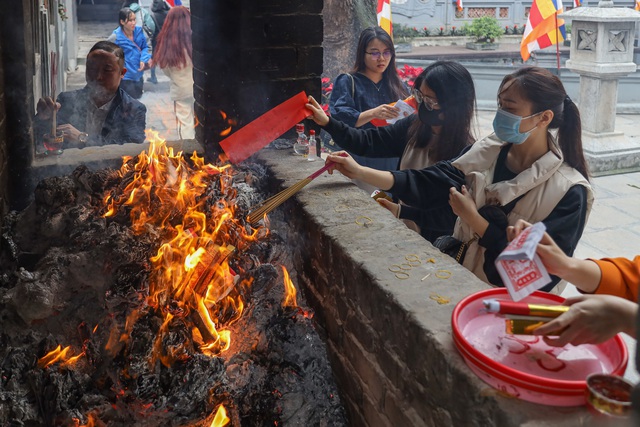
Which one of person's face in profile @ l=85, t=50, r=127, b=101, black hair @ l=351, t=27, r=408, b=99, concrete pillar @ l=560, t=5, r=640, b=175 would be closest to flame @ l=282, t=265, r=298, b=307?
person's face in profile @ l=85, t=50, r=127, b=101

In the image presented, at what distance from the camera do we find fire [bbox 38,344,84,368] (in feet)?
11.1

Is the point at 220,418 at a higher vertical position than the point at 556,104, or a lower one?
lower

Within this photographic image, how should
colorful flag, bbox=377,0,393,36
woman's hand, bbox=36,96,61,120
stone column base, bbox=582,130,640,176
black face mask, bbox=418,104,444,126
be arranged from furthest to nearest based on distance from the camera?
colorful flag, bbox=377,0,393,36, stone column base, bbox=582,130,640,176, woman's hand, bbox=36,96,61,120, black face mask, bbox=418,104,444,126

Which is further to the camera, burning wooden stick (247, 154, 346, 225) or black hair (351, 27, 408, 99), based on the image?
black hair (351, 27, 408, 99)

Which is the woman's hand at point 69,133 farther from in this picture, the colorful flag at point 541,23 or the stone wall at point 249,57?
the colorful flag at point 541,23

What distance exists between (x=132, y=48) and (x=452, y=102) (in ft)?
28.5

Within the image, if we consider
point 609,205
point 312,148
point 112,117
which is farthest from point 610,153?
point 112,117

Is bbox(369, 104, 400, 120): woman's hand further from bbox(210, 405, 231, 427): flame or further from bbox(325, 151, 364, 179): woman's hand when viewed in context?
bbox(210, 405, 231, 427): flame

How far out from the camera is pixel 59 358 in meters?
3.43

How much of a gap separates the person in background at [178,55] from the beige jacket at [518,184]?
6.88 metres

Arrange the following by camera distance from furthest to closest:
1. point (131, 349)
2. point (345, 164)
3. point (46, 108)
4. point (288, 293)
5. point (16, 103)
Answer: point (46, 108), point (16, 103), point (345, 164), point (288, 293), point (131, 349)

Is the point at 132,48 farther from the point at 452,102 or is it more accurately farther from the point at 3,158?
the point at 452,102

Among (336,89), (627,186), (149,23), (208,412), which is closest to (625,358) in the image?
(208,412)

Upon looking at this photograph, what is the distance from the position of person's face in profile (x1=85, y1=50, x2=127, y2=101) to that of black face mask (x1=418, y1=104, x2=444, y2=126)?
255cm
